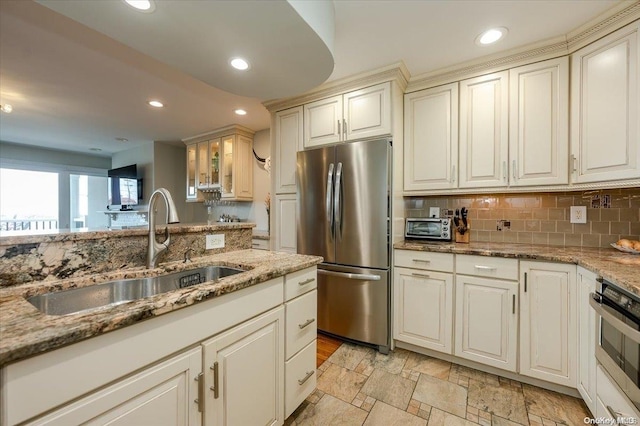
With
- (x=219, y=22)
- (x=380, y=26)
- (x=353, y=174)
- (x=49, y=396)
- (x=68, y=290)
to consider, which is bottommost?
(x=49, y=396)

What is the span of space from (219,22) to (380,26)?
3.61 ft

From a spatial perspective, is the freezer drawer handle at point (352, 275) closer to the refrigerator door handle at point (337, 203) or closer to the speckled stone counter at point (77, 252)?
the refrigerator door handle at point (337, 203)

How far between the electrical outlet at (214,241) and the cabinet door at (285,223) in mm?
1045

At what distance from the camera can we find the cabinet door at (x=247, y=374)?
1014 mm

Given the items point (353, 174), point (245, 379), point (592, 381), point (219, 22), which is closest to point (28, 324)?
point (245, 379)

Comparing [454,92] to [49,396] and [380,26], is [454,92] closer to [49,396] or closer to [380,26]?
[380,26]

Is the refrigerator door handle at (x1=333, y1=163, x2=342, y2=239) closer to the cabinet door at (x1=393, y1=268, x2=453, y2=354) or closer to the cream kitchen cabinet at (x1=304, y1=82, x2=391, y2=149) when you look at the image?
the cream kitchen cabinet at (x1=304, y1=82, x2=391, y2=149)

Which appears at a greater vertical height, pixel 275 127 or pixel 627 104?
pixel 275 127

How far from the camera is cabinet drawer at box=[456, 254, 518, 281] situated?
184cm

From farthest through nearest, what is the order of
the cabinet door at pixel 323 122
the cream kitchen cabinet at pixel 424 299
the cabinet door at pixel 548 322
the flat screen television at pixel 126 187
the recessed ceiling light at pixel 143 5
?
1. the flat screen television at pixel 126 187
2. the cabinet door at pixel 323 122
3. the cream kitchen cabinet at pixel 424 299
4. the cabinet door at pixel 548 322
5. the recessed ceiling light at pixel 143 5

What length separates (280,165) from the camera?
114 inches

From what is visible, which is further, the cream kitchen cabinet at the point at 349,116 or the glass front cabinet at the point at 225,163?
the glass front cabinet at the point at 225,163

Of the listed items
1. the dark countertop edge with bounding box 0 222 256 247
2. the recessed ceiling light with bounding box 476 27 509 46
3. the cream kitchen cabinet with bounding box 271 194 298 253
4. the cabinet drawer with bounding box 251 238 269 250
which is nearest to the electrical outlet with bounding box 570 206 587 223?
the recessed ceiling light with bounding box 476 27 509 46

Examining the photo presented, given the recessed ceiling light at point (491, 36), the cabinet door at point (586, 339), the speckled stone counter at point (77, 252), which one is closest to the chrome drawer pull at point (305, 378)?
the speckled stone counter at point (77, 252)
